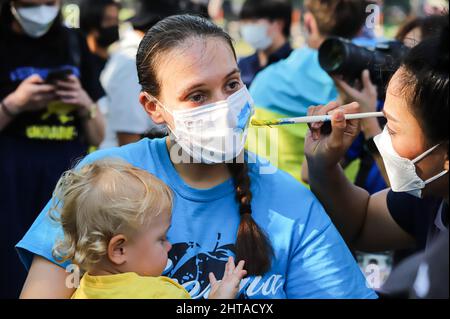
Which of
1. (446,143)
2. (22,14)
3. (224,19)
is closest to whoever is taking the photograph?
(446,143)

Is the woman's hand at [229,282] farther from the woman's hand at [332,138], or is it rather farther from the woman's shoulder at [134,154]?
the woman's hand at [332,138]

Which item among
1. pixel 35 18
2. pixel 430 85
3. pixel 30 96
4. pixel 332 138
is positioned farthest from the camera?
pixel 35 18

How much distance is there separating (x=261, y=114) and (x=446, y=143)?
191cm

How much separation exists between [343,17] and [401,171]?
198 cm

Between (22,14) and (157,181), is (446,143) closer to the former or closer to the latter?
(157,181)

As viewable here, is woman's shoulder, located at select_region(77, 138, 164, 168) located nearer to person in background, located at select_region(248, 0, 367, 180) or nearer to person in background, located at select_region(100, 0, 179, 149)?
person in background, located at select_region(248, 0, 367, 180)

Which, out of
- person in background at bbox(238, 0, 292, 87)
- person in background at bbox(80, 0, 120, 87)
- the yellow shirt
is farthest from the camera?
person in background at bbox(80, 0, 120, 87)

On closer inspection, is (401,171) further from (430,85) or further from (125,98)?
(125,98)

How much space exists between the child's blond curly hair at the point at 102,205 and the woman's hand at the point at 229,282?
210 mm

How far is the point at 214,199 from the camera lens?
2.05m

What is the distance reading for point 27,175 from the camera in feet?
11.3

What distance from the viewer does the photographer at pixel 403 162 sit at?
1800mm

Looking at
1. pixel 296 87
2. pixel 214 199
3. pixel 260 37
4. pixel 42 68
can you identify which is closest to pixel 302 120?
pixel 214 199
